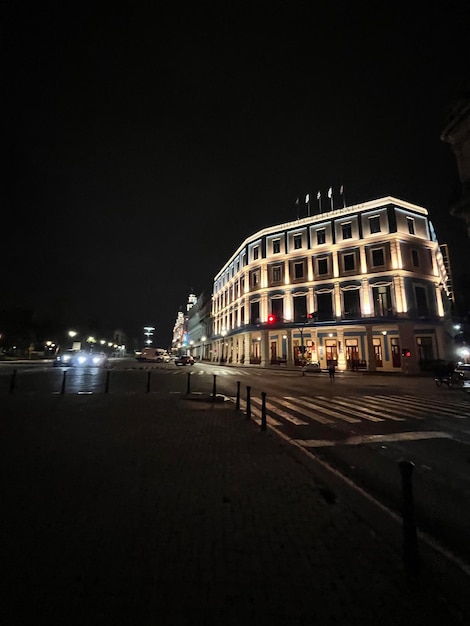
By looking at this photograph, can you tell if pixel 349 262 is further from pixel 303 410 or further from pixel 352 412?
pixel 303 410

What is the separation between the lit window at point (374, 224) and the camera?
39253mm

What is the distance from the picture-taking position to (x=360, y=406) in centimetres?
1234

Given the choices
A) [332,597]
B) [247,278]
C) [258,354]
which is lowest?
[332,597]

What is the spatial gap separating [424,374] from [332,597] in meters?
37.6

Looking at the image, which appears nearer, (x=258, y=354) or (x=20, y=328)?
(x=258, y=354)

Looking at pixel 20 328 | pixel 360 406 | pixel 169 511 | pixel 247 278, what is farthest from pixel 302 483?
pixel 20 328

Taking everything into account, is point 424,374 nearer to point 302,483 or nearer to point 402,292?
point 402,292

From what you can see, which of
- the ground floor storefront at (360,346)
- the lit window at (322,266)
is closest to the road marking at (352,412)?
the ground floor storefront at (360,346)

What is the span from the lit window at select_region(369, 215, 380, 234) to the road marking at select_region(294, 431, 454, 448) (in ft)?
120

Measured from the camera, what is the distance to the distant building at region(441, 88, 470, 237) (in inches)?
513

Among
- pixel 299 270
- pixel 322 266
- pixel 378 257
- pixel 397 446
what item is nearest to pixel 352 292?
pixel 378 257

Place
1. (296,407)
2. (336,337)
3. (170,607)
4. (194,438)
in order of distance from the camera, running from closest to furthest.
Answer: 1. (170,607)
2. (194,438)
3. (296,407)
4. (336,337)

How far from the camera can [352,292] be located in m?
40.1

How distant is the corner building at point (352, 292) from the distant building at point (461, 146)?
19.5 meters
